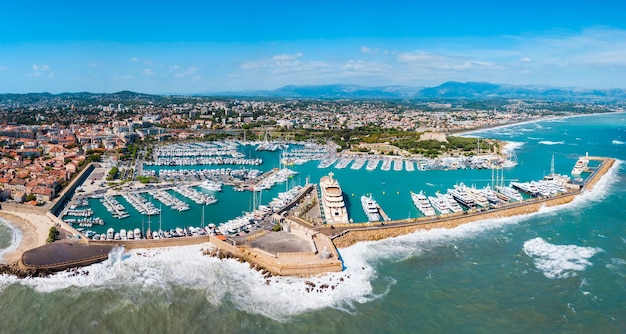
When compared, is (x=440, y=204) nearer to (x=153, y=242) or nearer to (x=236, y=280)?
(x=236, y=280)

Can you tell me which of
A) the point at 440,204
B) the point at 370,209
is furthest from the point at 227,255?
the point at 440,204

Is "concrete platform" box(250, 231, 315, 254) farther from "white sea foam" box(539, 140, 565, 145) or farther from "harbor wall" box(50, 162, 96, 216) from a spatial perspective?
"white sea foam" box(539, 140, 565, 145)

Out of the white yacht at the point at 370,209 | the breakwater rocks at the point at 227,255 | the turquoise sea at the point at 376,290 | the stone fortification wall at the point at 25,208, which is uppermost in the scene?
the stone fortification wall at the point at 25,208

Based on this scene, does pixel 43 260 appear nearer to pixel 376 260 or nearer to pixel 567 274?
pixel 376 260

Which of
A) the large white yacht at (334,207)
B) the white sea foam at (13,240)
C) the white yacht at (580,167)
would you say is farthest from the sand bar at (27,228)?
the white yacht at (580,167)

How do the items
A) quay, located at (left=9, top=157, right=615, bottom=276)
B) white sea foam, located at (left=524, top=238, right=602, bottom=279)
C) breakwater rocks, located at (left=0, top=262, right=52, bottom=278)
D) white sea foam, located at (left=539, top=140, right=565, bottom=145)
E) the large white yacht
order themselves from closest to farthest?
breakwater rocks, located at (left=0, top=262, right=52, bottom=278), quay, located at (left=9, top=157, right=615, bottom=276), white sea foam, located at (left=524, top=238, right=602, bottom=279), the large white yacht, white sea foam, located at (left=539, top=140, right=565, bottom=145)

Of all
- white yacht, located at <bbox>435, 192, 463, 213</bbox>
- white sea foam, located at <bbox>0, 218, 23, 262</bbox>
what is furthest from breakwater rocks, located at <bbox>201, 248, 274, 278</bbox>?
white yacht, located at <bbox>435, 192, 463, 213</bbox>

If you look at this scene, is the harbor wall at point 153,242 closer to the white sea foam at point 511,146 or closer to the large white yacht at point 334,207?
the large white yacht at point 334,207
